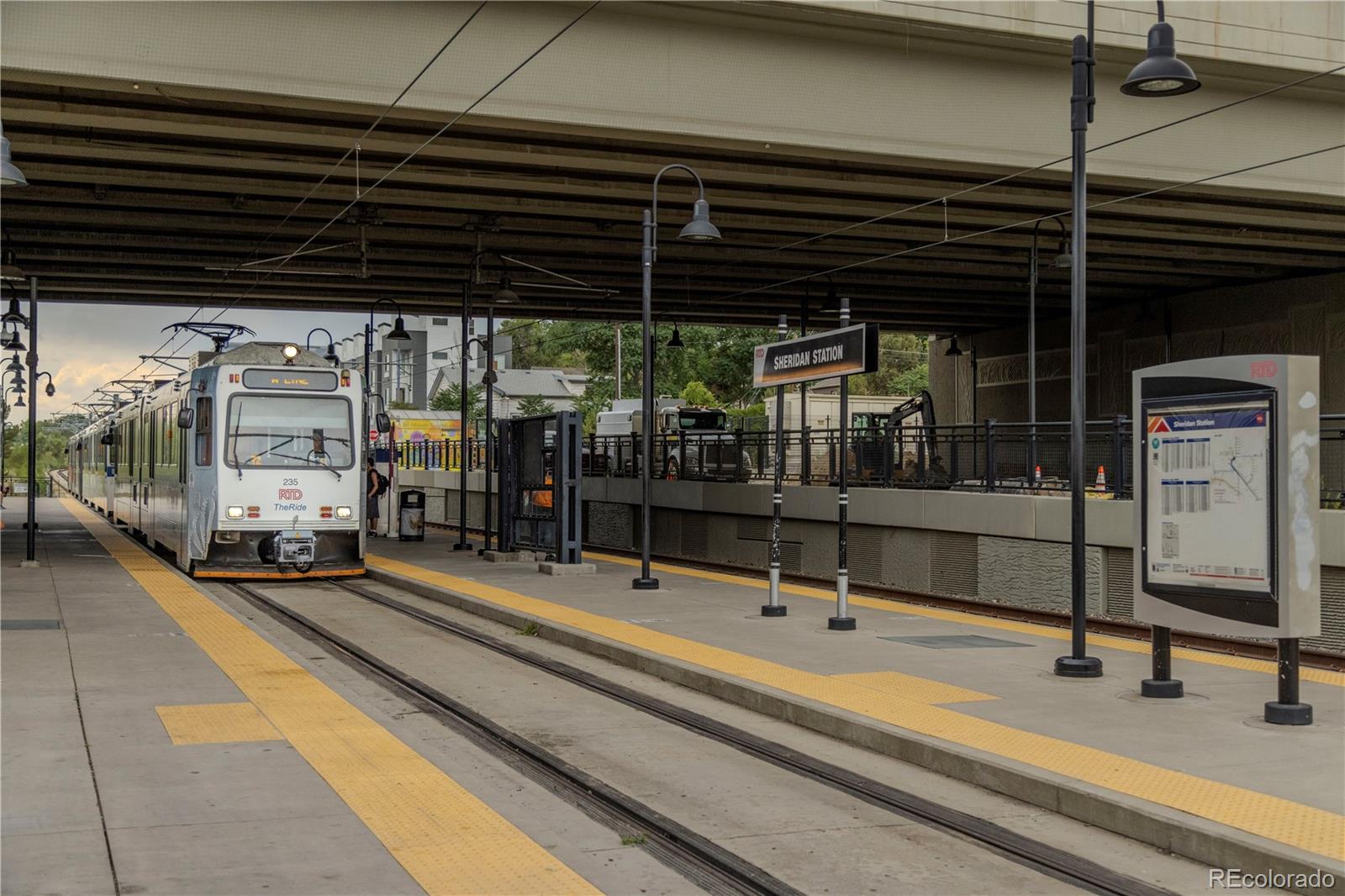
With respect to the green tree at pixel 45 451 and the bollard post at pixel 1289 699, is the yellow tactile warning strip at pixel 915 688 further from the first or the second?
the green tree at pixel 45 451

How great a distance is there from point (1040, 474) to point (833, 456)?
548 centimetres

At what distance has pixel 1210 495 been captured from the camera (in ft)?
31.0

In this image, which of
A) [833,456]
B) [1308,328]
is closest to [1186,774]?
[833,456]

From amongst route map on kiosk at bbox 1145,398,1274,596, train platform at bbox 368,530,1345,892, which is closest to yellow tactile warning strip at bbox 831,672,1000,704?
train platform at bbox 368,530,1345,892

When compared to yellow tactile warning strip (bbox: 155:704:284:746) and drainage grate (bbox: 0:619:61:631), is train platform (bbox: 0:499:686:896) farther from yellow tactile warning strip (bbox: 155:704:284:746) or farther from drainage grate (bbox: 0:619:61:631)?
drainage grate (bbox: 0:619:61:631)

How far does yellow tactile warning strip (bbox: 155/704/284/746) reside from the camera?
8945 mm

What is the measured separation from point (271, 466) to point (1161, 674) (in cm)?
1497

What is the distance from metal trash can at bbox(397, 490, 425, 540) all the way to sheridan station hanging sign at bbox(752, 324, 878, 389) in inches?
685

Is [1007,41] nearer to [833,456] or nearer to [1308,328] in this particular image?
[833,456]

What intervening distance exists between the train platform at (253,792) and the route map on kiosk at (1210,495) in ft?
15.8

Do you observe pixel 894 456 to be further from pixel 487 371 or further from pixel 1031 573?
pixel 487 371

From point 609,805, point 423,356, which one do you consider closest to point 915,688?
point 609,805

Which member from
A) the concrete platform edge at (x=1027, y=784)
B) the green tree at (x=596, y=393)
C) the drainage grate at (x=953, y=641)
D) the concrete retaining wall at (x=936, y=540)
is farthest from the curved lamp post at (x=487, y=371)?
the green tree at (x=596, y=393)

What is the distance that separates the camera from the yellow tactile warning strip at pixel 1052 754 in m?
6.41
